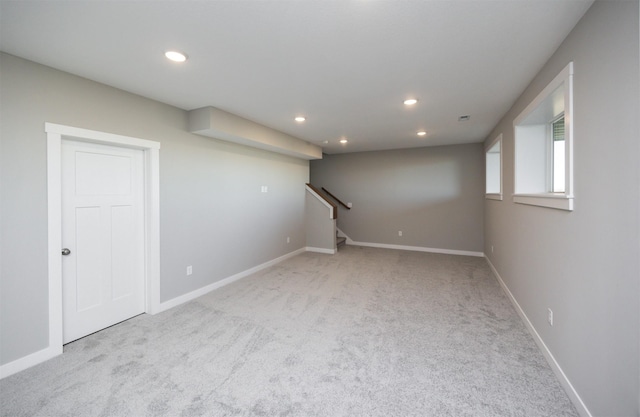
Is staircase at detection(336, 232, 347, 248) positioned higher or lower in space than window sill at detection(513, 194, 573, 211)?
lower

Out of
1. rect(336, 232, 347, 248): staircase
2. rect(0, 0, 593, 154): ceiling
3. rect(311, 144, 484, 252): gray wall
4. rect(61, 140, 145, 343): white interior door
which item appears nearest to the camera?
rect(0, 0, 593, 154): ceiling

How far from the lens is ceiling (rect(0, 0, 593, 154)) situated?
5.16 feet

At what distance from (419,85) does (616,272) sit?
82.8 inches

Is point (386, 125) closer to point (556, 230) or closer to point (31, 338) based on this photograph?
point (556, 230)

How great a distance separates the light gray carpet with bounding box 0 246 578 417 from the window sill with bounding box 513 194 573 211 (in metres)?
1.25

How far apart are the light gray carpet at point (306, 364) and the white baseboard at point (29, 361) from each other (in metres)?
0.07

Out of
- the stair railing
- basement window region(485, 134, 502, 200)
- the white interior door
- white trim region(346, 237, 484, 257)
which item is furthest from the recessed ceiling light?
white trim region(346, 237, 484, 257)

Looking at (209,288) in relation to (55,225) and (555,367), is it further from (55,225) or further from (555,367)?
(555,367)

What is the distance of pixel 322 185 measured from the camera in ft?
24.1

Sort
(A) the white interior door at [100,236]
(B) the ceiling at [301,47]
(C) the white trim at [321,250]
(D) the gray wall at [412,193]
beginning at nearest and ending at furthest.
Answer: (B) the ceiling at [301,47] < (A) the white interior door at [100,236] < (D) the gray wall at [412,193] < (C) the white trim at [321,250]

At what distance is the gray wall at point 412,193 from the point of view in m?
5.86

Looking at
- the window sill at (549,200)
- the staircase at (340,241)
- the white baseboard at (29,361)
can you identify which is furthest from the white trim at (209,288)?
the window sill at (549,200)

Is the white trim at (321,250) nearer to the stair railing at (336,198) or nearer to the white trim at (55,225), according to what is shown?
the stair railing at (336,198)

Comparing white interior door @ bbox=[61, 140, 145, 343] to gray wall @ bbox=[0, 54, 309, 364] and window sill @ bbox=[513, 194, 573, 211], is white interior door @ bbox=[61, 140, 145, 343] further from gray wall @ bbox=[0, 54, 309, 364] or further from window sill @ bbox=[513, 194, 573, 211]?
window sill @ bbox=[513, 194, 573, 211]
